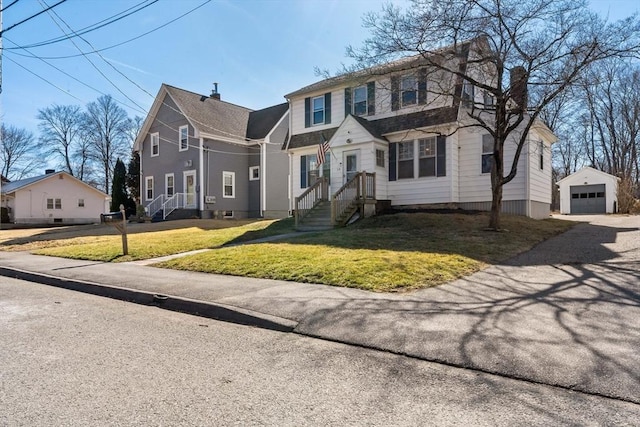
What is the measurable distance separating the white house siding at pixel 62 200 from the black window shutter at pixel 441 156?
33.1 meters

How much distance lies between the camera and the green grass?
284 inches

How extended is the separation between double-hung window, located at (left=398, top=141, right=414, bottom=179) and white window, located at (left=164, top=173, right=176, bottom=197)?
16.5m

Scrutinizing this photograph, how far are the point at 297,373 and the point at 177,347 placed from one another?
4.98 ft

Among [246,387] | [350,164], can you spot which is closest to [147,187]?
[350,164]

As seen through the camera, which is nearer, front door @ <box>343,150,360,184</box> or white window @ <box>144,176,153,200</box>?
front door @ <box>343,150,360,184</box>

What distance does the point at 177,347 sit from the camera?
4.36 m

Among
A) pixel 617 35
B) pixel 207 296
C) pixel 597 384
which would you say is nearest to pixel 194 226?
pixel 207 296

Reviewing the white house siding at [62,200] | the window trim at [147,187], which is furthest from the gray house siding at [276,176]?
the white house siding at [62,200]

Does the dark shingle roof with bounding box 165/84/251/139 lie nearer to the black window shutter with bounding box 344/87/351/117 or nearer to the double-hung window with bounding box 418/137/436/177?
the black window shutter with bounding box 344/87/351/117

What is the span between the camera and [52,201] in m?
35.1

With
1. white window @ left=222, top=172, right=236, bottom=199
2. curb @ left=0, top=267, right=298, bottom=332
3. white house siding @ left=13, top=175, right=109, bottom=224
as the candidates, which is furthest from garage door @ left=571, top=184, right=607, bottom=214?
white house siding @ left=13, top=175, right=109, bottom=224

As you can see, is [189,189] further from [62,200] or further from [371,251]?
[371,251]

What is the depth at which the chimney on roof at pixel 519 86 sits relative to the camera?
11.6 m

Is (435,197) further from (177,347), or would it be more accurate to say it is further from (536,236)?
(177,347)
